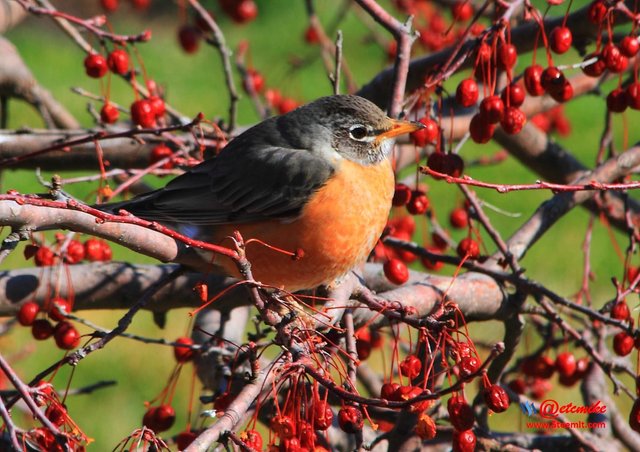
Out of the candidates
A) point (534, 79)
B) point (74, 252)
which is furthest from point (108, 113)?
point (534, 79)

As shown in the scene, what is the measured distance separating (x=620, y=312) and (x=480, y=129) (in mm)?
746

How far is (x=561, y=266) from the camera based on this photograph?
21.0 feet

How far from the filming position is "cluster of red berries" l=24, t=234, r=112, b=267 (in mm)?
2979

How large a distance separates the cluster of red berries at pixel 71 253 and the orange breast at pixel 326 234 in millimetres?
574

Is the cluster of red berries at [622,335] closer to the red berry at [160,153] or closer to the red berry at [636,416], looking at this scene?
the red berry at [636,416]

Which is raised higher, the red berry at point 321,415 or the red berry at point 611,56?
the red berry at point 611,56

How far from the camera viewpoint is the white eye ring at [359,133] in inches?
126

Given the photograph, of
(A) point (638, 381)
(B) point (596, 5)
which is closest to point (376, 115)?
(B) point (596, 5)

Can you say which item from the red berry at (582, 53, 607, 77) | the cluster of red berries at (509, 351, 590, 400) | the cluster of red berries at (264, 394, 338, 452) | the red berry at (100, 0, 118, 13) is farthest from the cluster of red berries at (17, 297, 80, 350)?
the red berry at (100, 0, 118, 13)

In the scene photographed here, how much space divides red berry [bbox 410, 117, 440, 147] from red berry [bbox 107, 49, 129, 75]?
3.73 feet

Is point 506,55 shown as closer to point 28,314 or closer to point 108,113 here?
point 108,113

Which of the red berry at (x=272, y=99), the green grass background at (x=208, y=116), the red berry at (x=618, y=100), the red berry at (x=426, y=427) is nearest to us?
the red berry at (x=426, y=427)

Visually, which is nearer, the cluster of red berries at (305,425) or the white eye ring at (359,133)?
the cluster of red berries at (305,425)

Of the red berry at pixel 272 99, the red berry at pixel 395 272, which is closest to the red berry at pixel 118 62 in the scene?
the red berry at pixel 395 272
